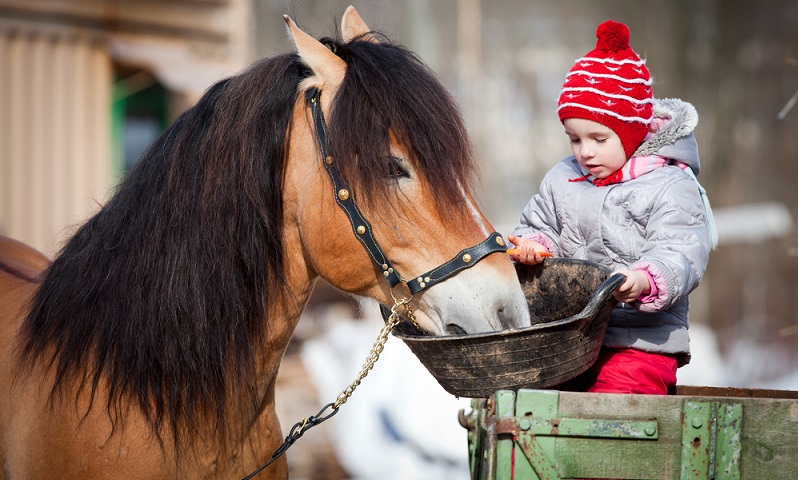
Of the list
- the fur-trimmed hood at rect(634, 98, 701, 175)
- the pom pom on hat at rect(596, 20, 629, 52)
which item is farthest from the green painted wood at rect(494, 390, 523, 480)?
the pom pom on hat at rect(596, 20, 629, 52)

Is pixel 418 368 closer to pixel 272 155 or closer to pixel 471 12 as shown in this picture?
pixel 272 155

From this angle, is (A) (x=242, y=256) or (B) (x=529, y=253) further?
(B) (x=529, y=253)

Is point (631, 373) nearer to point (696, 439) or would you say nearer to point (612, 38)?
point (696, 439)

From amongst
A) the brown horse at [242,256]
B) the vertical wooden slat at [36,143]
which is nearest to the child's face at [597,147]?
the brown horse at [242,256]

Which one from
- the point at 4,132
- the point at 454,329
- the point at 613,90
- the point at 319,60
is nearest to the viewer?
the point at 454,329

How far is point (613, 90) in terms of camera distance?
2.38 meters

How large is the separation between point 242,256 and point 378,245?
0.37 meters

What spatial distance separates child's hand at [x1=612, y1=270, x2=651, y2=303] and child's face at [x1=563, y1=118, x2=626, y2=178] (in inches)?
18.3

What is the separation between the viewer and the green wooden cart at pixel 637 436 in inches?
76.4

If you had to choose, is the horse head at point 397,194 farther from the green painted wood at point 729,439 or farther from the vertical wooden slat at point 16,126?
the vertical wooden slat at point 16,126

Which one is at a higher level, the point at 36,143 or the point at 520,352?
the point at 36,143

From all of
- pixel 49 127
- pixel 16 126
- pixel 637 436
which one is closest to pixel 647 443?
pixel 637 436

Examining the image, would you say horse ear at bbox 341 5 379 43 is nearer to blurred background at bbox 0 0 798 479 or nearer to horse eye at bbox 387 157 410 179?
blurred background at bbox 0 0 798 479

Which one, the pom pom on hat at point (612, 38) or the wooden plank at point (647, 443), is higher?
the pom pom on hat at point (612, 38)
